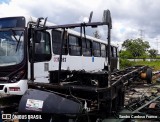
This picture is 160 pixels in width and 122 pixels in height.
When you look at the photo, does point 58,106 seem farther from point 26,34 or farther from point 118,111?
point 26,34

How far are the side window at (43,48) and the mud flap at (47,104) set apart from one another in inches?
183

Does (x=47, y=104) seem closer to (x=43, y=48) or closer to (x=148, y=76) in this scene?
(x=43, y=48)

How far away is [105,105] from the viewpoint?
672cm

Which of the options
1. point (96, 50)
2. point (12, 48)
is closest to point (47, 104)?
point (12, 48)

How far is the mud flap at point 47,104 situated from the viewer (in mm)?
5805

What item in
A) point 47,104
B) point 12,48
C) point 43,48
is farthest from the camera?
point 43,48

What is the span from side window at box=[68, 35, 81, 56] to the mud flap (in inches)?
292

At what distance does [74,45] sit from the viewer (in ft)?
45.9

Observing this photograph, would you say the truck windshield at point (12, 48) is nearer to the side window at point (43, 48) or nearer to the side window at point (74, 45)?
the side window at point (43, 48)

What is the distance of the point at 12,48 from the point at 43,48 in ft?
4.45

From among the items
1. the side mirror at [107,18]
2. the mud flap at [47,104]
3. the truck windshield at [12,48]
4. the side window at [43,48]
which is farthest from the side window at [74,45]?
the mud flap at [47,104]

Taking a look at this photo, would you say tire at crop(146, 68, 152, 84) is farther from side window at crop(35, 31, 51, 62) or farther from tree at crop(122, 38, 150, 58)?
tree at crop(122, 38, 150, 58)

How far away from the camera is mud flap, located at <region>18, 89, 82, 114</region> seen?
5805mm

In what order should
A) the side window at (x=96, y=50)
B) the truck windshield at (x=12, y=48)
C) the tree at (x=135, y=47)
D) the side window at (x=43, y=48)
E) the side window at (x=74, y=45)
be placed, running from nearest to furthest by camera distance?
the truck windshield at (x=12, y=48) → the side window at (x=43, y=48) → the side window at (x=74, y=45) → the side window at (x=96, y=50) → the tree at (x=135, y=47)
